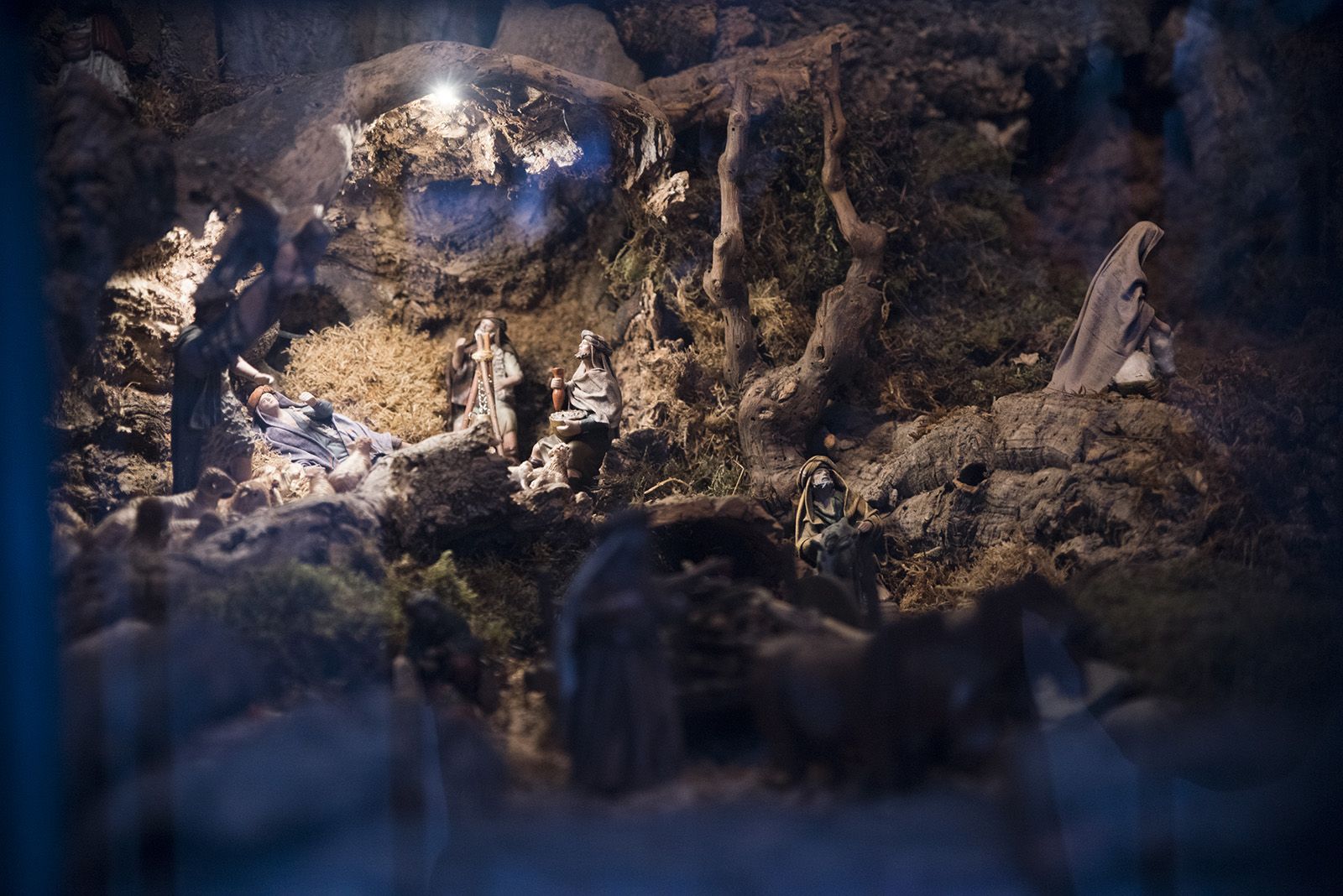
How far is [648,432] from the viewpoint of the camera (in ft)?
23.5

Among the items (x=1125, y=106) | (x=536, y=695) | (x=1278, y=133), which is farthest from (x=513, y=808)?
(x=1125, y=106)

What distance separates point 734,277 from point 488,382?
6.90ft

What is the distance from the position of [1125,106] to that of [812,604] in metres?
7.08

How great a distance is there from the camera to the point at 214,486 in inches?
210

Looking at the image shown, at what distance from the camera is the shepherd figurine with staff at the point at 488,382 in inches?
298

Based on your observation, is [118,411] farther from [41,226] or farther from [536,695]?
[536,695]

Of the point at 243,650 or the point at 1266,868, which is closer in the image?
the point at 1266,868

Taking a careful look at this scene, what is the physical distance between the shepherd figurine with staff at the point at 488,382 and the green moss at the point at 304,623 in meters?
2.80

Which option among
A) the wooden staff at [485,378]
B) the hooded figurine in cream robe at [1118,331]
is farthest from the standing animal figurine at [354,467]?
the hooded figurine in cream robe at [1118,331]

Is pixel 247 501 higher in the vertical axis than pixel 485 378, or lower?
lower

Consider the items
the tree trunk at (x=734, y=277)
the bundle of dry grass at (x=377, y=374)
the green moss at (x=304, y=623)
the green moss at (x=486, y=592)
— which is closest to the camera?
the green moss at (x=304, y=623)

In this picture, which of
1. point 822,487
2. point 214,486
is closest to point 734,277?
point 822,487

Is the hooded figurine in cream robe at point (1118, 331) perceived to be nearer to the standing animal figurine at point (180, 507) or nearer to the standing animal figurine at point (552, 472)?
the standing animal figurine at point (552, 472)

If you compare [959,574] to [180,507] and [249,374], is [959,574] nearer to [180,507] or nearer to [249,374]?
[180,507]
